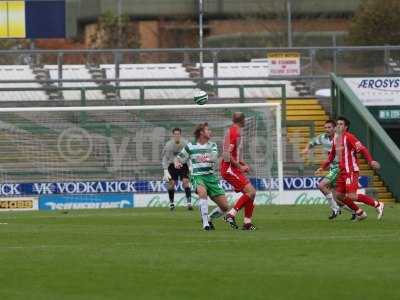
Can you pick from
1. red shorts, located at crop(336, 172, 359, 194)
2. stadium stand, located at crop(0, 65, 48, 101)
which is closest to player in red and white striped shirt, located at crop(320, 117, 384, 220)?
red shorts, located at crop(336, 172, 359, 194)

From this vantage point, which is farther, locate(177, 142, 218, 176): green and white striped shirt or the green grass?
locate(177, 142, 218, 176): green and white striped shirt

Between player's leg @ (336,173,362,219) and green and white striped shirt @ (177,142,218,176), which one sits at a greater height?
green and white striped shirt @ (177,142,218,176)

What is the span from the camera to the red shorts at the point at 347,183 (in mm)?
24688

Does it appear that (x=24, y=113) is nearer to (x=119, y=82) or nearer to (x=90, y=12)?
(x=119, y=82)

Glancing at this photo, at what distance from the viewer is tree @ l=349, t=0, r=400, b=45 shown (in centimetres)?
5703

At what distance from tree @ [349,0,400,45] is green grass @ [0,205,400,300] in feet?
110

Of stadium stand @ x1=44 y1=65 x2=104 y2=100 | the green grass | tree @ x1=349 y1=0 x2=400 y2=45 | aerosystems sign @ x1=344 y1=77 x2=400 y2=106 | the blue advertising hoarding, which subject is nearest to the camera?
the green grass

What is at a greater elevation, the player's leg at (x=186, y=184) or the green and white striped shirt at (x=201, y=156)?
the green and white striped shirt at (x=201, y=156)

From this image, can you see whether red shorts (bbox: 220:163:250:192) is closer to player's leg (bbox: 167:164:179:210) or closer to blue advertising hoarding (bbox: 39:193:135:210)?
player's leg (bbox: 167:164:179:210)

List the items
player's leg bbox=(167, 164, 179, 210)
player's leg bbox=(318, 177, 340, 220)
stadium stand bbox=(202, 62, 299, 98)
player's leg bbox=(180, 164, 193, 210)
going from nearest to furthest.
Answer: player's leg bbox=(318, 177, 340, 220), player's leg bbox=(180, 164, 193, 210), player's leg bbox=(167, 164, 179, 210), stadium stand bbox=(202, 62, 299, 98)

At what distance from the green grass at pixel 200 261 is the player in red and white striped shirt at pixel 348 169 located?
592 millimetres

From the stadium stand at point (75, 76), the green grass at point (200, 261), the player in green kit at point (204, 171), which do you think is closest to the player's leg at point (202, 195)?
the player in green kit at point (204, 171)

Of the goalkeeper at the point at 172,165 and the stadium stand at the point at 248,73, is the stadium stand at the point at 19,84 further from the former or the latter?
the goalkeeper at the point at 172,165

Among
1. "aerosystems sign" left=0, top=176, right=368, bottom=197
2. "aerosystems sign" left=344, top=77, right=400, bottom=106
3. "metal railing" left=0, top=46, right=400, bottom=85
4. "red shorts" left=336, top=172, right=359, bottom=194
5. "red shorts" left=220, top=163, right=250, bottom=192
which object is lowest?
"aerosystems sign" left=0, top=176, right=368, bottom=197
